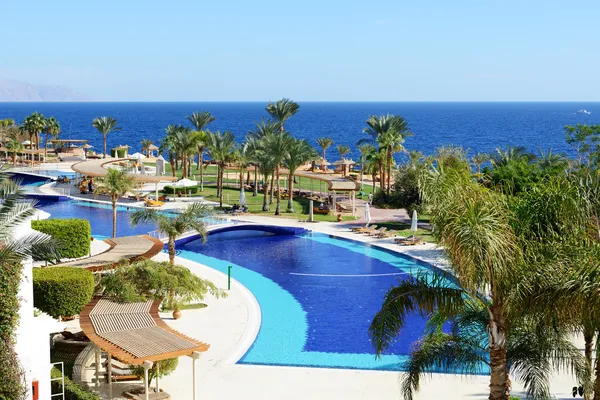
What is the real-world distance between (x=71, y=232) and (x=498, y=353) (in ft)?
54.6

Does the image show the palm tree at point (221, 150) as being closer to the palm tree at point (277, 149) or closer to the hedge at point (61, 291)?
the palm tree at point (277, 149)

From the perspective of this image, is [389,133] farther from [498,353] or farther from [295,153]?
[498,353]

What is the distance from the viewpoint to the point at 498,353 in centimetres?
1100

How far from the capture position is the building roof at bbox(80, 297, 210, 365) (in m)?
14.5

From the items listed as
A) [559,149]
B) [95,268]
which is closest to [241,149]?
[95,268]

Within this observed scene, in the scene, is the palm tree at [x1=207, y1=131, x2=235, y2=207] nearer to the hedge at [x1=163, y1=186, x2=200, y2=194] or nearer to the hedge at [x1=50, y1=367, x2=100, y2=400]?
the hedge at [x1=163, y1=186, x2=200, y2=194]

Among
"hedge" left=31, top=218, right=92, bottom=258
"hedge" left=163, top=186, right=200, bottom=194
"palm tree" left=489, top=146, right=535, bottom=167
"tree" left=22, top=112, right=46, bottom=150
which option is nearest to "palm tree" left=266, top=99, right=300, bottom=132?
"hedge" left=163, top=186, right=200, bottom=194

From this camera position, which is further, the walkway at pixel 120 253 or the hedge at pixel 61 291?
the walkway at pixel 120 253

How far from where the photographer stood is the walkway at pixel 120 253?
22391 millimetres

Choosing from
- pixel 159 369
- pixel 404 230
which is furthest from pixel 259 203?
pixel 159 369

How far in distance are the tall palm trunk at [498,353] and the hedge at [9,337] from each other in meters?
7.70

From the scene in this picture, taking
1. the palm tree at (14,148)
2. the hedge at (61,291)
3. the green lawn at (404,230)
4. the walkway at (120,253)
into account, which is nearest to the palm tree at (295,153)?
the green lawn at (404,230)

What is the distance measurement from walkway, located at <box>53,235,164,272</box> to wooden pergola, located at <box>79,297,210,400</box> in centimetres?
483

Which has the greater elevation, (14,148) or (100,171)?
(14,148)
